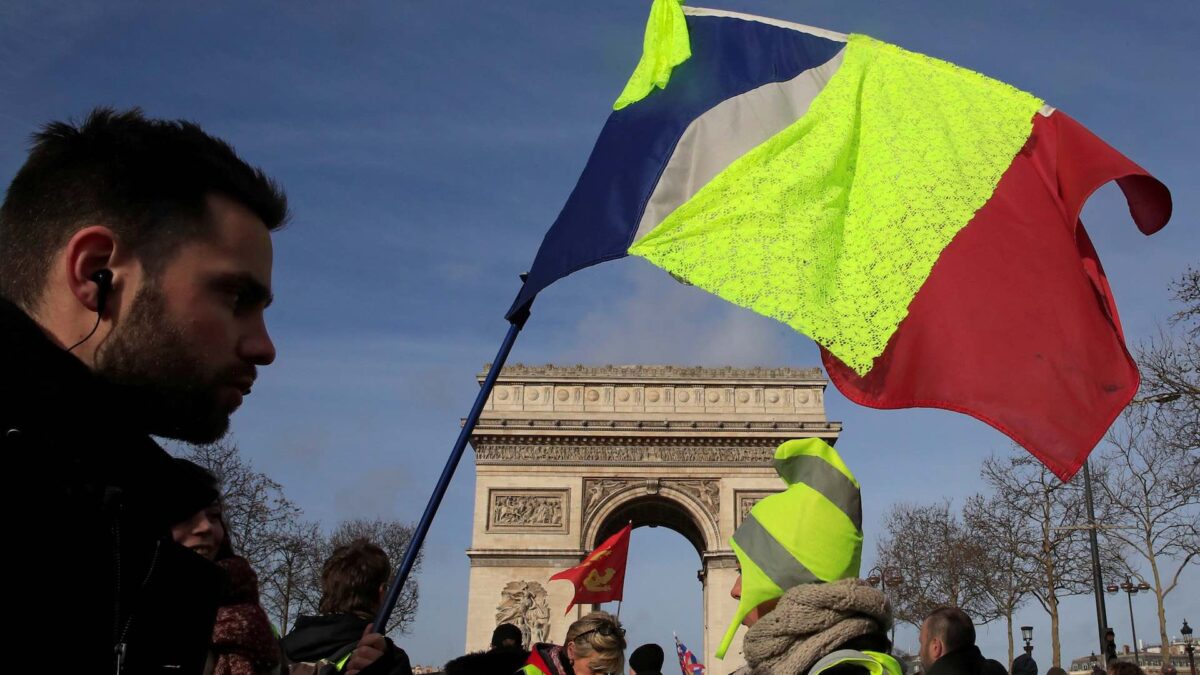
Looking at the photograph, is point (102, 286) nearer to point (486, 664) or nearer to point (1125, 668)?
point (486, 664)

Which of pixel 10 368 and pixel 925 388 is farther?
pixel 925 388

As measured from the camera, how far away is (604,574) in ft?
58.3

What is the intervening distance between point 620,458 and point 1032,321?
33325 mm

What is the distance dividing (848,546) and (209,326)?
253 centimetres

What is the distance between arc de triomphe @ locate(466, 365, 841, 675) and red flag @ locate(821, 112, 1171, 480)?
31286 mm

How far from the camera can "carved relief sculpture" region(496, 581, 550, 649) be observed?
33219 millimetres

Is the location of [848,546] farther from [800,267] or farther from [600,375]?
[600,375]

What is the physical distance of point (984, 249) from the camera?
3939 mm

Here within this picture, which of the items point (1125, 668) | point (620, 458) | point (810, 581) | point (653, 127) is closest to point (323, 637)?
point (810, 581)

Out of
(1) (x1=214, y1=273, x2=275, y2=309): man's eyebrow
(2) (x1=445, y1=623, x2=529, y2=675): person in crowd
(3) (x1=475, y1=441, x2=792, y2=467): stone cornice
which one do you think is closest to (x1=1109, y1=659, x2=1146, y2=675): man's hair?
(2) (x1=445, y1=623, x2=529, y2=675): person in crowd

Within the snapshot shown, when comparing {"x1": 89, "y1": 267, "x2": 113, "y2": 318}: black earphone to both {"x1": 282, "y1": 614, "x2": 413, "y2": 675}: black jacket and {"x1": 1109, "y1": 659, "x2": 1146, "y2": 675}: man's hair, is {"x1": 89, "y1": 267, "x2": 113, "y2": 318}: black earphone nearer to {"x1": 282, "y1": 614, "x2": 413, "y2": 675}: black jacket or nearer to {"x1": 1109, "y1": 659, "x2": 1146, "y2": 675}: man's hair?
{"x1": 282, "y1": 614, "x2": 413, "y2": 675}: black jacket

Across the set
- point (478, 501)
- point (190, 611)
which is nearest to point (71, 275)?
point (190, 611)

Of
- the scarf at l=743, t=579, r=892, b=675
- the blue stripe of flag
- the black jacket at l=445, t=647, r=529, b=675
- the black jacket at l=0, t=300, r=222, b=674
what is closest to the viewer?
the black jacket at l=0, t=300, r=222, b=674

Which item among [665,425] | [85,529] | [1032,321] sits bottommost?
[85,529]
